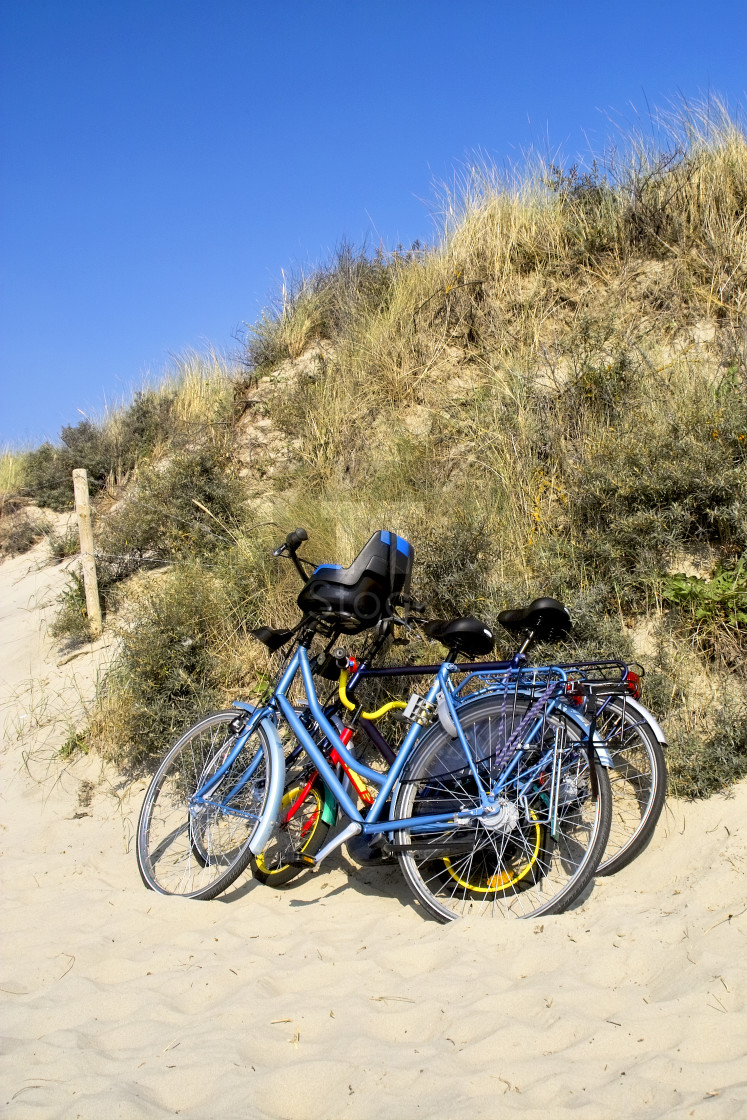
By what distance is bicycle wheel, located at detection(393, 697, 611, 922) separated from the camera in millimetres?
3359

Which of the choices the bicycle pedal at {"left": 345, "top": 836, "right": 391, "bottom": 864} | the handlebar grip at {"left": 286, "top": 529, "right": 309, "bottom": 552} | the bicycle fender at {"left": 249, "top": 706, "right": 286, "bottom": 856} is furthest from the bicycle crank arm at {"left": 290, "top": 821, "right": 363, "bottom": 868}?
the handlebar grip at {"left": 286, "top": 529, "right": 309, "bottom": 552}

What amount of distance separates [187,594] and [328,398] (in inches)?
133

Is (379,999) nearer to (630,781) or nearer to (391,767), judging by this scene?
(391,767)

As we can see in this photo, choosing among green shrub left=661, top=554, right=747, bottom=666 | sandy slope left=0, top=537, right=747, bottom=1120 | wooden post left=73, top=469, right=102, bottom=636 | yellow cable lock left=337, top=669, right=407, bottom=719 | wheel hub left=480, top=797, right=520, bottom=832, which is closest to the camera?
sandy slope left=0, top=537, right=747, bottom=1120

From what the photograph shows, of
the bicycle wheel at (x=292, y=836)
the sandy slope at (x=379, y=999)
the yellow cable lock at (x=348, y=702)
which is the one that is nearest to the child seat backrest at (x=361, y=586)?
the yellow cable lock at (x=348, y=702)

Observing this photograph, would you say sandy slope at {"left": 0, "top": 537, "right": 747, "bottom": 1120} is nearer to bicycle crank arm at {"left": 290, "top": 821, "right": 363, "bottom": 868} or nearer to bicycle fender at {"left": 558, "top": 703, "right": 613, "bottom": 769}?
bicycle crank arm at {"left": 290, "top": 821, "right": 363, "bottom": 868}

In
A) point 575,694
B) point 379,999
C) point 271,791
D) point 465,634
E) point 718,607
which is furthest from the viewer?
point 718,607

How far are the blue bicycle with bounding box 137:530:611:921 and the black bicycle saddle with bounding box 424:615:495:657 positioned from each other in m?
0.13

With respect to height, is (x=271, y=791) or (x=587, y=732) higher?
(x=587, y=732)

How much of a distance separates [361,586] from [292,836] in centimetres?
143

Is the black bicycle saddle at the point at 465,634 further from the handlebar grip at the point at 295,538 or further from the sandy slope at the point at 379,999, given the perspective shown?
the sandy slope at the point at 379,999

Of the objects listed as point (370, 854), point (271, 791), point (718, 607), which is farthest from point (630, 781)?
point (271, 791)

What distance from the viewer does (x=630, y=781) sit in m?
4.04

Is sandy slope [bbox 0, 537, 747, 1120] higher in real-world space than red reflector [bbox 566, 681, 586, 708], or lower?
lower
